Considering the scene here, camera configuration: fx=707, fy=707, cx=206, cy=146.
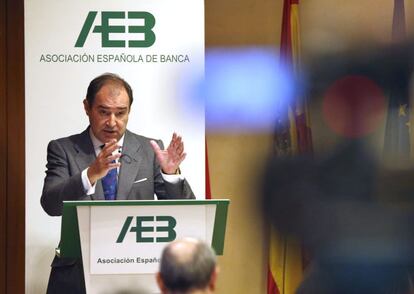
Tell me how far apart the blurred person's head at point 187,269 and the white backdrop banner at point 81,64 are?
2.45 meters

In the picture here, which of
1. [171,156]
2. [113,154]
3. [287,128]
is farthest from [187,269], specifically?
[287,128]

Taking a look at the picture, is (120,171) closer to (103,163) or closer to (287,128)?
(103,163)

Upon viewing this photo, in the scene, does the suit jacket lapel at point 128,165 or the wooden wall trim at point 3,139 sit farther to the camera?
the wooden wall trim at point 3,139

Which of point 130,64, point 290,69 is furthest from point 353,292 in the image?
point 290,69

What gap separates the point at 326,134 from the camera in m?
2.34

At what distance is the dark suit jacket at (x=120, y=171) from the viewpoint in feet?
13.3

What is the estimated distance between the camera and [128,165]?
4.14m

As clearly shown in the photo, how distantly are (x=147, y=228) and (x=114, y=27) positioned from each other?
5.12ft

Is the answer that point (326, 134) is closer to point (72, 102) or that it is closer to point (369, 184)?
point (369, 184)

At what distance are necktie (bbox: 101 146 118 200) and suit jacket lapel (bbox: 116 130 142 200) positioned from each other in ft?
0.10

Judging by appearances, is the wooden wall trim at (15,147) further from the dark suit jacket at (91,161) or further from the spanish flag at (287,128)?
the spanish flag at (287,128)

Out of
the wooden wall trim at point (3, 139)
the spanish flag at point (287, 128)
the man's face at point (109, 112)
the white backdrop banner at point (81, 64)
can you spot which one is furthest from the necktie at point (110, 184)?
the spanish flag at point (287, 128)

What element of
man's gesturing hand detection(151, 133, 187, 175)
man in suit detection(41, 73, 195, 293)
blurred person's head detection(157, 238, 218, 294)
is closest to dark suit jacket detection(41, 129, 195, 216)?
man in suit detection(41, 73, 195, 293)

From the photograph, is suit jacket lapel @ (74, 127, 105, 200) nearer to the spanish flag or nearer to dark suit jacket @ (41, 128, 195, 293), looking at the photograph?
A: dark suit jacket @ (41, 128, 195, 293)
